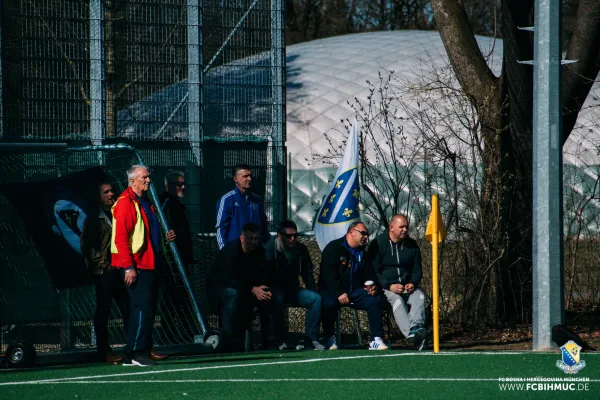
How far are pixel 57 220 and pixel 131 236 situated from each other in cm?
182

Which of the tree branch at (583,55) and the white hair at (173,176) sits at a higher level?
the tree branch at (583,55)

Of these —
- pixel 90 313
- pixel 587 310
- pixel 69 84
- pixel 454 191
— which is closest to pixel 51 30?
pixel 69 84

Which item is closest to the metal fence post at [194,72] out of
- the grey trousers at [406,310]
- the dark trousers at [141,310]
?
the grey trousers at [406,310]

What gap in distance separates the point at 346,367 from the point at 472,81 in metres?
5.97

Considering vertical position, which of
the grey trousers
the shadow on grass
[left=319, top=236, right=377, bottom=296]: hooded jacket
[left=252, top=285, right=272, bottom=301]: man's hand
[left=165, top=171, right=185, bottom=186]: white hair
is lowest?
the shadow on grass

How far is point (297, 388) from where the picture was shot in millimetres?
8023

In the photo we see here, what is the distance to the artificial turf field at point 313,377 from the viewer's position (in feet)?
25.2

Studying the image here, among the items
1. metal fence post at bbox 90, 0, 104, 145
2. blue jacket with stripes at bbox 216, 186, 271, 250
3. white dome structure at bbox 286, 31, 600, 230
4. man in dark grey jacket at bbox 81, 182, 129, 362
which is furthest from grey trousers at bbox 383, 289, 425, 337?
white dome structure at bbox 286, 31, 600, 230

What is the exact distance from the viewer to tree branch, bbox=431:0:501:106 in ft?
46.3

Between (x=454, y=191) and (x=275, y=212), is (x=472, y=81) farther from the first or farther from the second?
(x=275, y=212)

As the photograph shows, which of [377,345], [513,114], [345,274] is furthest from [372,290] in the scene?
[513,114]

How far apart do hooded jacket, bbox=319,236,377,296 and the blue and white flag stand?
1129mm

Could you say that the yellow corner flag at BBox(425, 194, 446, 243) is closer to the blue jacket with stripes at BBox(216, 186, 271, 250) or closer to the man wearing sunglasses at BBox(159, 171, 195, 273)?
the blue jacket with stripes at BBox(216, 186, 271, 250)

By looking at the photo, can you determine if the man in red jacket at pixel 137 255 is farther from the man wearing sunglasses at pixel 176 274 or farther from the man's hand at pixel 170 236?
the man wearing sunglasses at pixel 176 274
